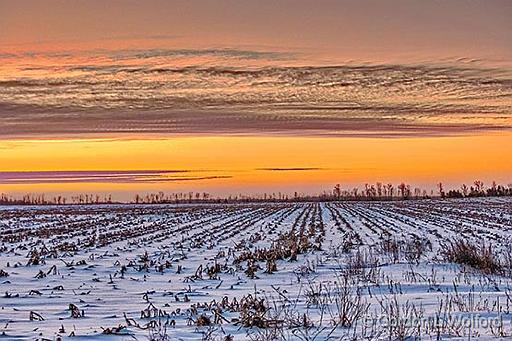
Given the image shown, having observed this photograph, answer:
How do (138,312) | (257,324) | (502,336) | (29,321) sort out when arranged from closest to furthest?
(502,336), (257,324), (29,321), (138,312)

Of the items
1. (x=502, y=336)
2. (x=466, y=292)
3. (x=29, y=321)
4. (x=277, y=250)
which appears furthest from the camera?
(x=277, y=250)

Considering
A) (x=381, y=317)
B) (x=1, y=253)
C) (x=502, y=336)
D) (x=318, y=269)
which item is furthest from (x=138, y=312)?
(x=1, y=253)

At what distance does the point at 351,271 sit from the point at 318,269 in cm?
163

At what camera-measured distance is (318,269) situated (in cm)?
1628

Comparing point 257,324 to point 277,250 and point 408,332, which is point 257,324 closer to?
point 408,332

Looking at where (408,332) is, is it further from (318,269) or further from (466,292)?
(318,269)

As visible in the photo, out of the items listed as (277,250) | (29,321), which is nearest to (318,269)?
(277,250)

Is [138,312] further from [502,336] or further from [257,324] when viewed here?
[502,336]

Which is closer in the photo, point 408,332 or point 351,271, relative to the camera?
point 408,332

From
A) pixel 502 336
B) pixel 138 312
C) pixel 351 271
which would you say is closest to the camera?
pixel 502 336

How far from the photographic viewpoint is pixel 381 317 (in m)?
9.39

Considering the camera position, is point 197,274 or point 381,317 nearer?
point 381,317

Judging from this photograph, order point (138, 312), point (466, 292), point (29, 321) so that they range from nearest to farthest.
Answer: point (29, 321), point (138, 312), point (466, 292)

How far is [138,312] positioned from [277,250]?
32.5ft
